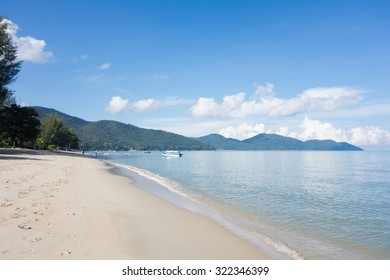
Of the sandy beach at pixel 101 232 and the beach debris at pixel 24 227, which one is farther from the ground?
the beach debris at pixel 24 227

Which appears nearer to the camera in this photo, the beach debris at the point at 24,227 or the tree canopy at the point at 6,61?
the beach debris at the point at 24,227

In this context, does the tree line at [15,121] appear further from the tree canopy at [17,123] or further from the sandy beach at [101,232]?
the sandy beach at [101,232]

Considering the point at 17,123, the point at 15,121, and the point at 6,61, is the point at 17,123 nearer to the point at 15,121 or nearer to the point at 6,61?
the point at 15,121

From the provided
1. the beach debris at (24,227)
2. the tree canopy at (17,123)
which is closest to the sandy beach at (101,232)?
the beach debris at (24,227)

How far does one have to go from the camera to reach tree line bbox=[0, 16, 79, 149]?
47.1m

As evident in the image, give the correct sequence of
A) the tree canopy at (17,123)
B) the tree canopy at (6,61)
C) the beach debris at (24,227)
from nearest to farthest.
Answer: the beach debris at (24,227) < the tree canopy at (6,61) < the tree canopy at (17,123)

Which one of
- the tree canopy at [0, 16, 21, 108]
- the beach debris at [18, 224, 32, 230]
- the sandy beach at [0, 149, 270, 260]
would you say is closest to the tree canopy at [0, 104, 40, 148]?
the tree canopy at [0, 16, 21, 108]

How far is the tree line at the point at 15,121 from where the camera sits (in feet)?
154

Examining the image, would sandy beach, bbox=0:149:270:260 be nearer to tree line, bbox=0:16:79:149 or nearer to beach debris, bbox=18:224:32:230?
beach debris, bbox=18:224:32:230
